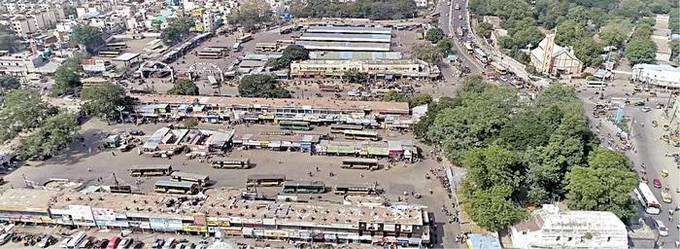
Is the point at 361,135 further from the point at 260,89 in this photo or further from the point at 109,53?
the point at 109,53

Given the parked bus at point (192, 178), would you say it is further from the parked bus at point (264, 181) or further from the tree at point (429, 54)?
the tree at point (429, 54)

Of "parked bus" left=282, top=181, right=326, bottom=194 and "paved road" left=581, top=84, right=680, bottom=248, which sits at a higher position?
"parked bus" left=282, top=181, right=326, bottom=194

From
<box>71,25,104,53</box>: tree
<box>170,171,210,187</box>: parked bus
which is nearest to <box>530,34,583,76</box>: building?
<box>170,171,210,187</box>: parked bus

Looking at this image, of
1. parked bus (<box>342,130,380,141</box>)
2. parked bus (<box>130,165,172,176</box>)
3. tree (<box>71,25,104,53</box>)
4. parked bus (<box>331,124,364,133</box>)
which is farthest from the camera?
tree (<box>71,25,104,53</box>)

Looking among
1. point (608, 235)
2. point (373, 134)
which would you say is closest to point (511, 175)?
point (608, 235)

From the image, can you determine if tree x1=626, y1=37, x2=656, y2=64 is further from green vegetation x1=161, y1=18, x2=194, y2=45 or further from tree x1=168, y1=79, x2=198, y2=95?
green vegetation x1=161, y1=18, x2=194, y2=45

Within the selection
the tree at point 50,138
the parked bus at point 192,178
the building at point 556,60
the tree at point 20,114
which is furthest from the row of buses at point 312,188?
the building at point 556,60

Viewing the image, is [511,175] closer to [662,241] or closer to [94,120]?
[662,241]

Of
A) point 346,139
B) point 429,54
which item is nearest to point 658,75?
point 429,54
